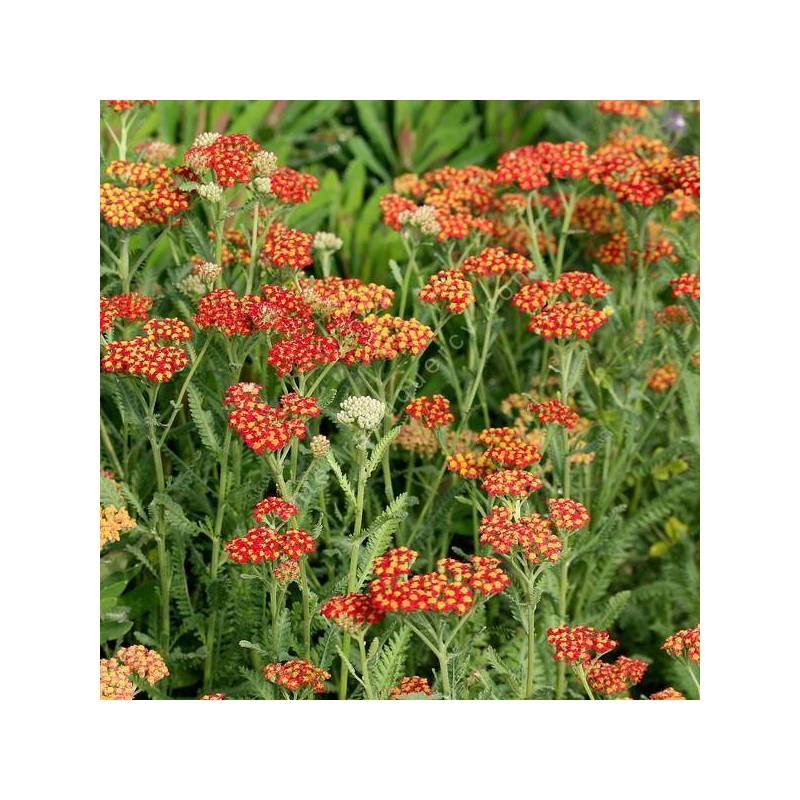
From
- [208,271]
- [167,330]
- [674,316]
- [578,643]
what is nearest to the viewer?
[578,643]

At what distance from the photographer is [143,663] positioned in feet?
8.73

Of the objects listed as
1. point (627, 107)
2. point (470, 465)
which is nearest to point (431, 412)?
point (470, 465)

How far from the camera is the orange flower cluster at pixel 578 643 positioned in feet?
8.36

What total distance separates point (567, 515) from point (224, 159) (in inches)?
42.6

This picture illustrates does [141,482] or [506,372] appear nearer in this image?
[141,482]

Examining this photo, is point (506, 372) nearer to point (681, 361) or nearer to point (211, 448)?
point (681, 361)

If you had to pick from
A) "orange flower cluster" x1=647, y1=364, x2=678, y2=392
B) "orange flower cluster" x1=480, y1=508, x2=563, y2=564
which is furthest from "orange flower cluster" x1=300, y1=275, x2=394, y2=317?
"orange flower cluster" x1=647, y1=364, x2=678, y2=392

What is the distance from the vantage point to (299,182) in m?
2.89

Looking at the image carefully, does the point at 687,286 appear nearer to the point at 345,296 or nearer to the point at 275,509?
the point at 345,296

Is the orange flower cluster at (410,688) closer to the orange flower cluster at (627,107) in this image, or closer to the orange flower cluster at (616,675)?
the orange flower cluster at (616,675)

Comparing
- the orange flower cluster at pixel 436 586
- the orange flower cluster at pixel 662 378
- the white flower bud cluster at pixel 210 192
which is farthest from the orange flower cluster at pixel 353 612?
the orange flower cluster at pixel 662 378

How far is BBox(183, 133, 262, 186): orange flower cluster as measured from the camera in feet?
8.99

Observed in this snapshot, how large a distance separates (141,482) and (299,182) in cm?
79
